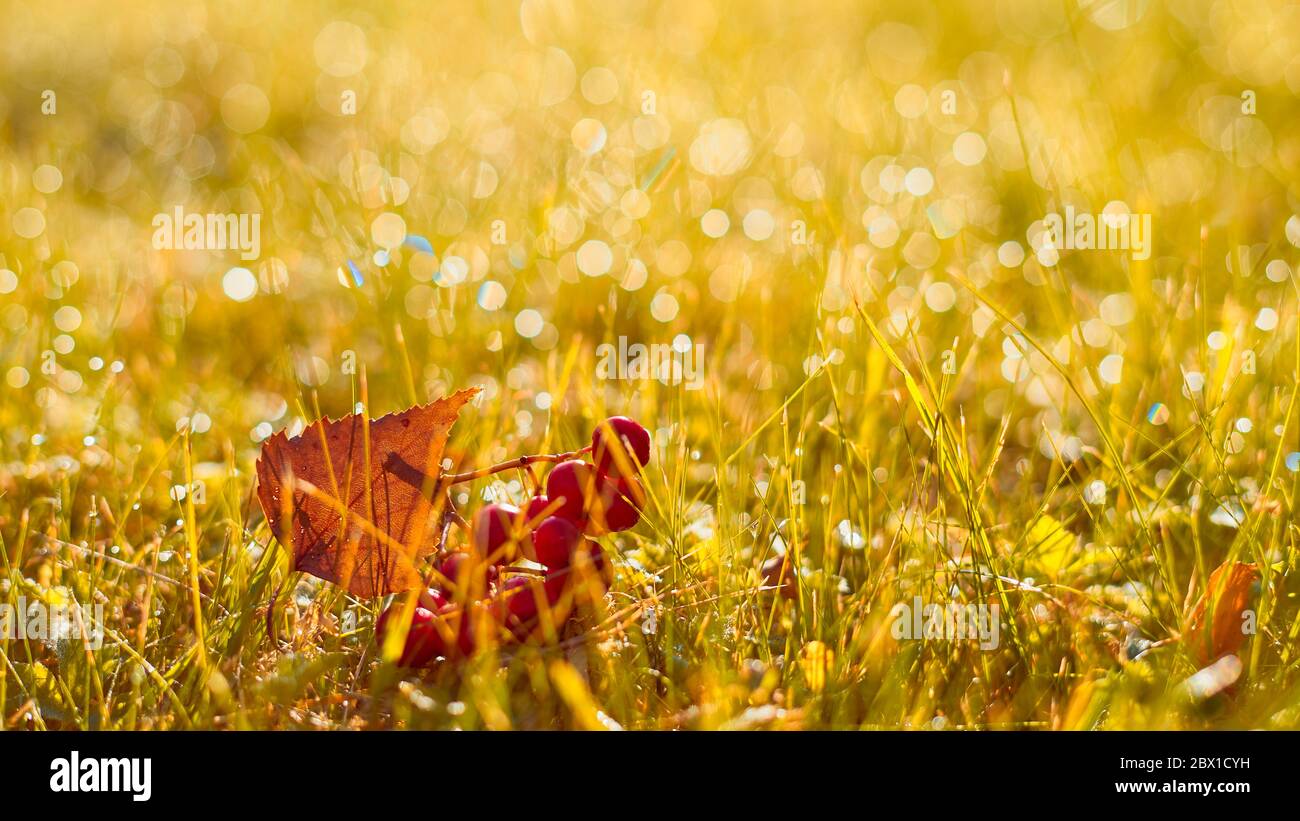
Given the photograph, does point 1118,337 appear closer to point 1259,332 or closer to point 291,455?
point 1259,332

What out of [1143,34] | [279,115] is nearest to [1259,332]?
[1143,34]
